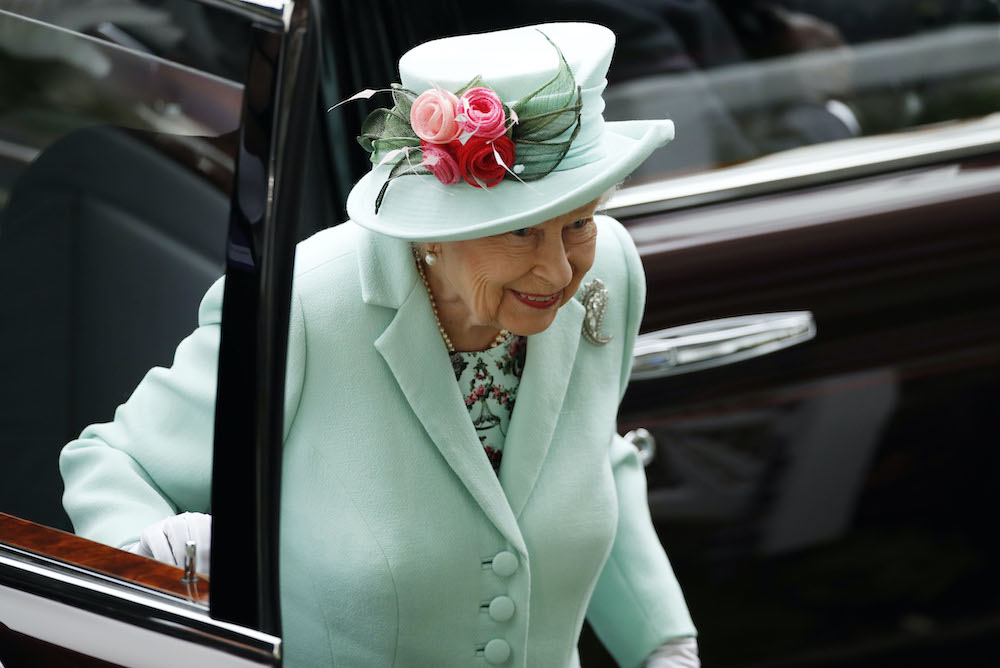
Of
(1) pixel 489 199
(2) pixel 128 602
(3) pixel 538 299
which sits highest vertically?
(1) pixel 489 199

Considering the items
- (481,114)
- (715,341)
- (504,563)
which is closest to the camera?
(481,114)

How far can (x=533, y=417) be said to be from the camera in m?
1.68

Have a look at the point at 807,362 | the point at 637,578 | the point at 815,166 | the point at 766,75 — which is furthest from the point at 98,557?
the point at 766,75

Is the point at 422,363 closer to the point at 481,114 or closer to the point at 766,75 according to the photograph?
the point at 481,114

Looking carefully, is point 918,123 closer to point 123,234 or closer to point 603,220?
point 603,220

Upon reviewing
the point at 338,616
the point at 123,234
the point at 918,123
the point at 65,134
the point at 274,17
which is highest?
the point at 274,17

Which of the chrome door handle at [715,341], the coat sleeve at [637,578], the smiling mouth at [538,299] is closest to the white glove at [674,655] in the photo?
the coat sleeve at [637,578]

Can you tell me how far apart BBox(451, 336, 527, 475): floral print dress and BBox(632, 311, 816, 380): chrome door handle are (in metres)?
0.62

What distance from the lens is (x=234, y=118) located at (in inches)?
51.3

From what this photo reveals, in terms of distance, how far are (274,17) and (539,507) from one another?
0.77 m

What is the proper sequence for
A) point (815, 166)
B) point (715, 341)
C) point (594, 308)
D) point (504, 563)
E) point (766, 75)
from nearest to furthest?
point (504, 563) < point (594, 308) < point (715, 341) < point (815, 166) < point (766, 75)

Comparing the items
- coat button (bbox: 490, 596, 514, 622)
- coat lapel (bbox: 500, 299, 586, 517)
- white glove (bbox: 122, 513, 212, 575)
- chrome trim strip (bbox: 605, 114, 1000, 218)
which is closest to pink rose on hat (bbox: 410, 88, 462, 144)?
coat lapel (bbox: 500, 299, 586, 517)

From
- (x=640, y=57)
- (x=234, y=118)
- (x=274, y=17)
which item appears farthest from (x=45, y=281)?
(x=640, y=57)

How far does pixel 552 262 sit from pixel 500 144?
0.16 metres
